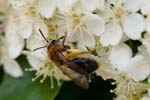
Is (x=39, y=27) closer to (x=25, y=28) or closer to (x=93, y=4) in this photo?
(x=25, y=28)

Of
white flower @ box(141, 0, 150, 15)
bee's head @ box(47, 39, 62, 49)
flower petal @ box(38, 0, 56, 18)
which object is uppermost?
white flower @ box(141, 0, 150, 15)

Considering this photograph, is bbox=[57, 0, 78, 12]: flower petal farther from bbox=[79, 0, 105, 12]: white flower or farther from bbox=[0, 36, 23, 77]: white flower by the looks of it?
bbox=[0, 36, 23, 77]: white flower

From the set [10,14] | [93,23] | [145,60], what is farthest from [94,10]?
[10,14]

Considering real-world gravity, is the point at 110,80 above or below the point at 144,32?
below

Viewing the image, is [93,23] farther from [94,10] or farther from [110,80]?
[110,80]

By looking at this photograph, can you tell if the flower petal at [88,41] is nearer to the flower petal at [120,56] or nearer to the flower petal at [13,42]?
the flower petal at [120,56]

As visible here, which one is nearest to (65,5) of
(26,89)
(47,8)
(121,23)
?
(47,8)

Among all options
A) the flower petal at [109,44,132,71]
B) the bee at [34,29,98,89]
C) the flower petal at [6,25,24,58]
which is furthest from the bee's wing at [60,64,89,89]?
the flower petal at [6,25,24,58]
